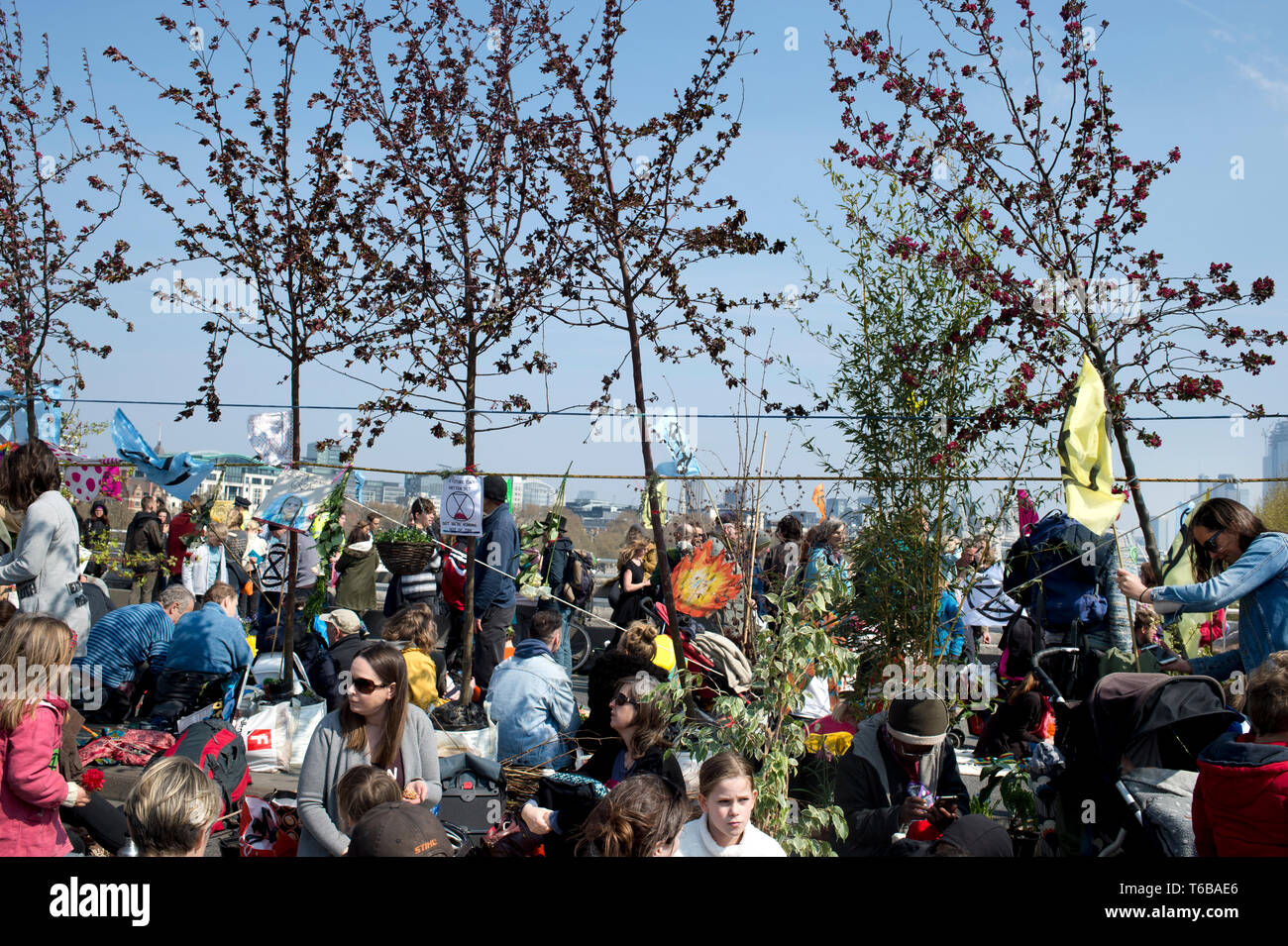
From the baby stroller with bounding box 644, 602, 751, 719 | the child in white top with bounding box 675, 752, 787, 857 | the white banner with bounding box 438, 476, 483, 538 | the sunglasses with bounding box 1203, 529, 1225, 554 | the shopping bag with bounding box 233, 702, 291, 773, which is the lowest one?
the shopping bag with bounding box 233, 702, 291, 773

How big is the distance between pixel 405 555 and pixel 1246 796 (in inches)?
212

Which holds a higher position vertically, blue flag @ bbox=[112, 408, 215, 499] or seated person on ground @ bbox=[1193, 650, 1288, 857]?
blue flag @ bbox=[112, 408, 215, 499]

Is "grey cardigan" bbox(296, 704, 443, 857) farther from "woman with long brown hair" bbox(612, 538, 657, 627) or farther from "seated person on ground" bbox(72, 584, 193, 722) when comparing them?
"woman with long brown hair" bbox(612, 538, 657, 627)

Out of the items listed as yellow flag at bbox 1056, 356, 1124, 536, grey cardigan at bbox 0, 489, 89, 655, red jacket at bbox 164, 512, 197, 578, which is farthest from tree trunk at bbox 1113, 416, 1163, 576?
red jacket at bbox 164, 512, 197, 578

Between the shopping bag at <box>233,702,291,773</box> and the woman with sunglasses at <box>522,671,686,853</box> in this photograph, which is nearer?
the woman with sunglasses at <box>522,671,686,853</box>

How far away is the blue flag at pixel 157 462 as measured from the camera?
22.2 feet

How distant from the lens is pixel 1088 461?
4.35m

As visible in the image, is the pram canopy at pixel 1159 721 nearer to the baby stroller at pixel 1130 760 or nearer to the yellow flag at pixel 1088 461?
the baby stroller at pixel 1130 760

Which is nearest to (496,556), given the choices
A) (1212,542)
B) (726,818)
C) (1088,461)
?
(1088,461)

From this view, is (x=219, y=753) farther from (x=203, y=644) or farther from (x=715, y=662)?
(x=715, y=662)

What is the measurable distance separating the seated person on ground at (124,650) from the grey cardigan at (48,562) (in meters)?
1.75

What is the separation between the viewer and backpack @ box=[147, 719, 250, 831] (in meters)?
4.50

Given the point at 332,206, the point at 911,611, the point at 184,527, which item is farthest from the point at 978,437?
the point at 184,527

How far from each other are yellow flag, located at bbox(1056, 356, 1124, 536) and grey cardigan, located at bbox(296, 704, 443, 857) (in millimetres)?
2817
